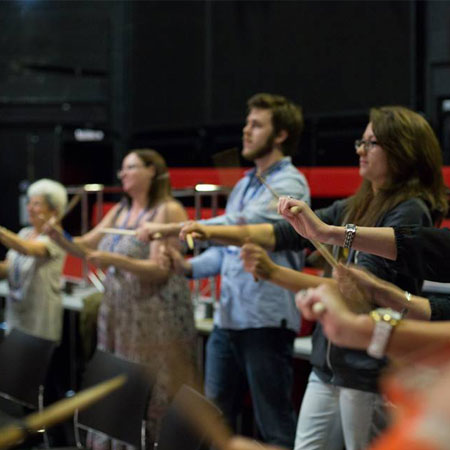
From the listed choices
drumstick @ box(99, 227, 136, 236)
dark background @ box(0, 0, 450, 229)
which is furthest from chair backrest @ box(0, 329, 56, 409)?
dark background @ box(0, 0, 450, 229)

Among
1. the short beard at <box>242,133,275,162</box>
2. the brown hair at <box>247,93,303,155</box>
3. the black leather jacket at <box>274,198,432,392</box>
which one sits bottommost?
the black leather jacket at <box>274,198,432,392</box>

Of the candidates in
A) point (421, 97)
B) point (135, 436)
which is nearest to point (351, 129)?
point (421, 97)

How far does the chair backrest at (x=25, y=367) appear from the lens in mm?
3160

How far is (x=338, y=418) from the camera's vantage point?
2453 mm

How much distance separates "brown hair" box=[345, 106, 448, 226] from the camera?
2.38 m

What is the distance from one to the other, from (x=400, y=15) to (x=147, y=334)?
3.56m

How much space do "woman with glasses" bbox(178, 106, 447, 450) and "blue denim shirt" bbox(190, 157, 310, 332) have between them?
42 centimetres

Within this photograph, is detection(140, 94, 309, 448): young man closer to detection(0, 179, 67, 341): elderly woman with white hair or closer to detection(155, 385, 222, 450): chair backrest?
detection(155, 385, 222, 450): chair backrest

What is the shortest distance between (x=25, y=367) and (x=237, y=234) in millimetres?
1075

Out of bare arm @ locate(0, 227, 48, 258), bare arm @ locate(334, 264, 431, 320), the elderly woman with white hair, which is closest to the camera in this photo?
bare arm @ locate(334, 264, 431, 320)

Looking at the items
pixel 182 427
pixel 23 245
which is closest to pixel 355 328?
pixel 182 427

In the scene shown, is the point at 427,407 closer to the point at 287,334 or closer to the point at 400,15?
the point at 287,334

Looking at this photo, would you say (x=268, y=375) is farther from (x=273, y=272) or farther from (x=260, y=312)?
(x=273, y=272)

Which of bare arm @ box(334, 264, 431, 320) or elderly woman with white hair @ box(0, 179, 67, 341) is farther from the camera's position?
elderly woman with white hair @ box(0, 179, 67, 341)
